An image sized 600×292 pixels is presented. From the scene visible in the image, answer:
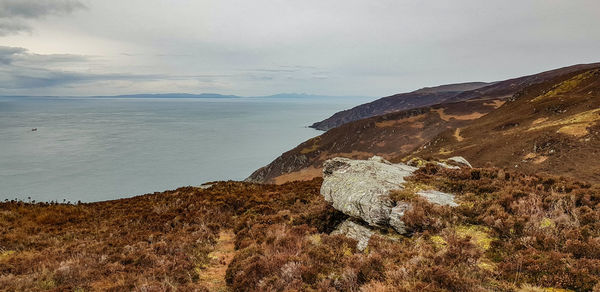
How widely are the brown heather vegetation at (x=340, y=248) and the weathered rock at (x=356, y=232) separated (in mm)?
421

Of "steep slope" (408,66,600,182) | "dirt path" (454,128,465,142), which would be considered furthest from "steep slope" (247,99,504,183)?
"steep slope" (408,66,600,182)

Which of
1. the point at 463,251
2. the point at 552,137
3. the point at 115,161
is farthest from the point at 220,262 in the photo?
the point at 115,161

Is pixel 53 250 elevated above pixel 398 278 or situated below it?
below

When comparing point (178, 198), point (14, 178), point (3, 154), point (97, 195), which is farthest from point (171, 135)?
point (178, 198)

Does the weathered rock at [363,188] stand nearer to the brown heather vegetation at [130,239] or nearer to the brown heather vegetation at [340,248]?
the brown heather vegetation at [340,248]

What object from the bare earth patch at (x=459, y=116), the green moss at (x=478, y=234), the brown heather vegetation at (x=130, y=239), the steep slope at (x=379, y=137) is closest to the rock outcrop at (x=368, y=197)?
the green moss at (x=478, y=234)

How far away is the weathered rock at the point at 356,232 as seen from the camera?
31.4 feet

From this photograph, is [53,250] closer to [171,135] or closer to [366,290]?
[366,290]

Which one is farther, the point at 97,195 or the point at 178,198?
the point at 97,195

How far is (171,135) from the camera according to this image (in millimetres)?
173750

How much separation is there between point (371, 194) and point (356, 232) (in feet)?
5.18

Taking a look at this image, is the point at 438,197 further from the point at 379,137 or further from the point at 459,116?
the point at 459,116

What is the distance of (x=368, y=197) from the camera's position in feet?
35.3

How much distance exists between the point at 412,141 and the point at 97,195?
321 feet
